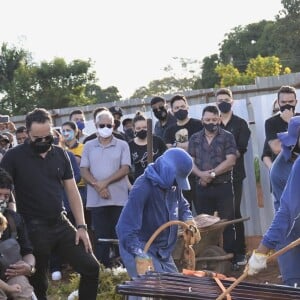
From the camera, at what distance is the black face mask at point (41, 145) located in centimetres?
719

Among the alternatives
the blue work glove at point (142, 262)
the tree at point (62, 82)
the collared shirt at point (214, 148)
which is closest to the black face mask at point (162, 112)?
the collared shirt at point (214, 148)

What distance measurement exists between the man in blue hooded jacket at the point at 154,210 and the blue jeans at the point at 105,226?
3.43m

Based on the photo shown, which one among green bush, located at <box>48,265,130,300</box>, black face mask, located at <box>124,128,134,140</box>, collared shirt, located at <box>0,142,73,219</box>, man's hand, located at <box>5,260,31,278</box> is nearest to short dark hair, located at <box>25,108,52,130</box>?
collared shirt, located at <box>0,142,73,219</box>

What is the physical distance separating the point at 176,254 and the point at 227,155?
5.94 ft

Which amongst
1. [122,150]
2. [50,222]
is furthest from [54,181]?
[122,150]

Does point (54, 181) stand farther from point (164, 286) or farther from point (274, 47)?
point (274, 47)

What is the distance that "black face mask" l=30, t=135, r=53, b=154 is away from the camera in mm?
7188

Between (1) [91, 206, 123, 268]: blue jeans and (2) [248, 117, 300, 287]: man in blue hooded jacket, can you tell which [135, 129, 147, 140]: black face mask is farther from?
(2) [248, 117, 300, 287]: man in blue hooded jacket

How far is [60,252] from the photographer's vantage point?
7230 millimetres

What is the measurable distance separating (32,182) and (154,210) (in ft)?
5.13

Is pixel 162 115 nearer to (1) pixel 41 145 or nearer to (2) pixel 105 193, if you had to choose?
(2) pixel 105 193

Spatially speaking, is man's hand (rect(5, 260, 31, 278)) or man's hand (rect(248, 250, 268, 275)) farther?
man's hand (rect(5, 260, 31, 278))

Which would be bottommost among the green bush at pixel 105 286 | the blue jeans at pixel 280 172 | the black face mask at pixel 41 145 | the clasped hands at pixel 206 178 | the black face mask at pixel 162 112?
the green bush at pixel 105 286

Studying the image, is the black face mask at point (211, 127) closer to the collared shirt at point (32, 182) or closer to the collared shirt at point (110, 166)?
the collared shirt at point (110, 166)
